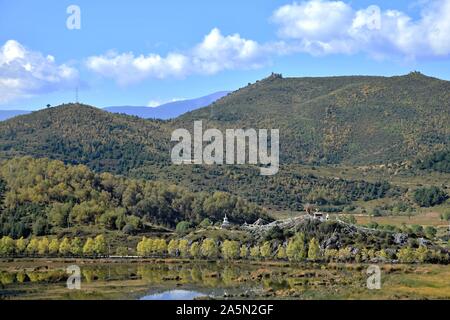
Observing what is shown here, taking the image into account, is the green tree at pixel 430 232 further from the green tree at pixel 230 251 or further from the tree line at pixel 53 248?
the tree line at pixel 53 248

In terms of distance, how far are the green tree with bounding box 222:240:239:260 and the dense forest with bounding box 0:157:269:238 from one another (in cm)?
2358

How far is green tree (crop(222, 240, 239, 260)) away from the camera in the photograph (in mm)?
108562

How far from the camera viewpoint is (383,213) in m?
172

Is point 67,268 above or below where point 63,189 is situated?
below

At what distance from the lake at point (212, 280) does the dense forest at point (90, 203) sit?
83.4ft

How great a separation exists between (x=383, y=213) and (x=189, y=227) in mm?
49734

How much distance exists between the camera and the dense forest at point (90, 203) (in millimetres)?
131500

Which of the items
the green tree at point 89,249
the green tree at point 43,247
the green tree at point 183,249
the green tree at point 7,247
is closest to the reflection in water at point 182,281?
the green tree at point 183,249

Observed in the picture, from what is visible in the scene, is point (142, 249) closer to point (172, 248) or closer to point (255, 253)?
point (172, 248)

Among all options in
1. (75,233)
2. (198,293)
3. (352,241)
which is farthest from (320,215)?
(198,293)

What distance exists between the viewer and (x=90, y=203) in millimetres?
138000
